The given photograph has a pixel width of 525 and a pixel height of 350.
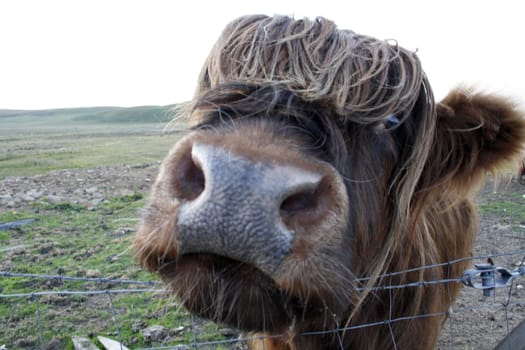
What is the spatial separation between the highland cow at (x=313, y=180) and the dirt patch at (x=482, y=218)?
0.88 metres

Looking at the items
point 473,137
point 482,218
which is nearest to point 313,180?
point 473,137

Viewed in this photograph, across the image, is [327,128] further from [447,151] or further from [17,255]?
[17,255]

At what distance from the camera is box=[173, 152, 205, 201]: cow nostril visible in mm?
1713

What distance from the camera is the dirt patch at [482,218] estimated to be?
184 inches

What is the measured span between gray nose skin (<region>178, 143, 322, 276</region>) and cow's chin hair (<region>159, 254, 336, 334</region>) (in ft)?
0.35

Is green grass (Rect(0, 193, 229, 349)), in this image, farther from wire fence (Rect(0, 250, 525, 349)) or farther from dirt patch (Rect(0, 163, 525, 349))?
dirt patch (Rect(0, 163, 525, 349))

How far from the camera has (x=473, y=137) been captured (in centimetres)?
262

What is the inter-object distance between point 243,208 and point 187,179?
287 millimetres

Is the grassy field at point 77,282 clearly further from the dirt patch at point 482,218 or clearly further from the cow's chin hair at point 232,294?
the dirt patch at point 482,218

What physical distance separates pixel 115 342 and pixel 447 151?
3.12m

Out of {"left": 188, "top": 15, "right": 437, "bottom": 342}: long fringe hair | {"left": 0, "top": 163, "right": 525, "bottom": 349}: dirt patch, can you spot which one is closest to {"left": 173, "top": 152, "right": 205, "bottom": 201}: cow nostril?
{"left": 188, "top": 15, "right": 437, "bottom": 342}: long fringe hair

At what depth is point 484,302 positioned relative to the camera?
5242 mm

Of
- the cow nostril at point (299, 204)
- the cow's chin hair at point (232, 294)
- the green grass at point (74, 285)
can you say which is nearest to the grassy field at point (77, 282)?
the green grass at point (74, 285)

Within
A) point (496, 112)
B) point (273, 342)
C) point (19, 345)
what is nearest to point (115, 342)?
point (19, 345)
